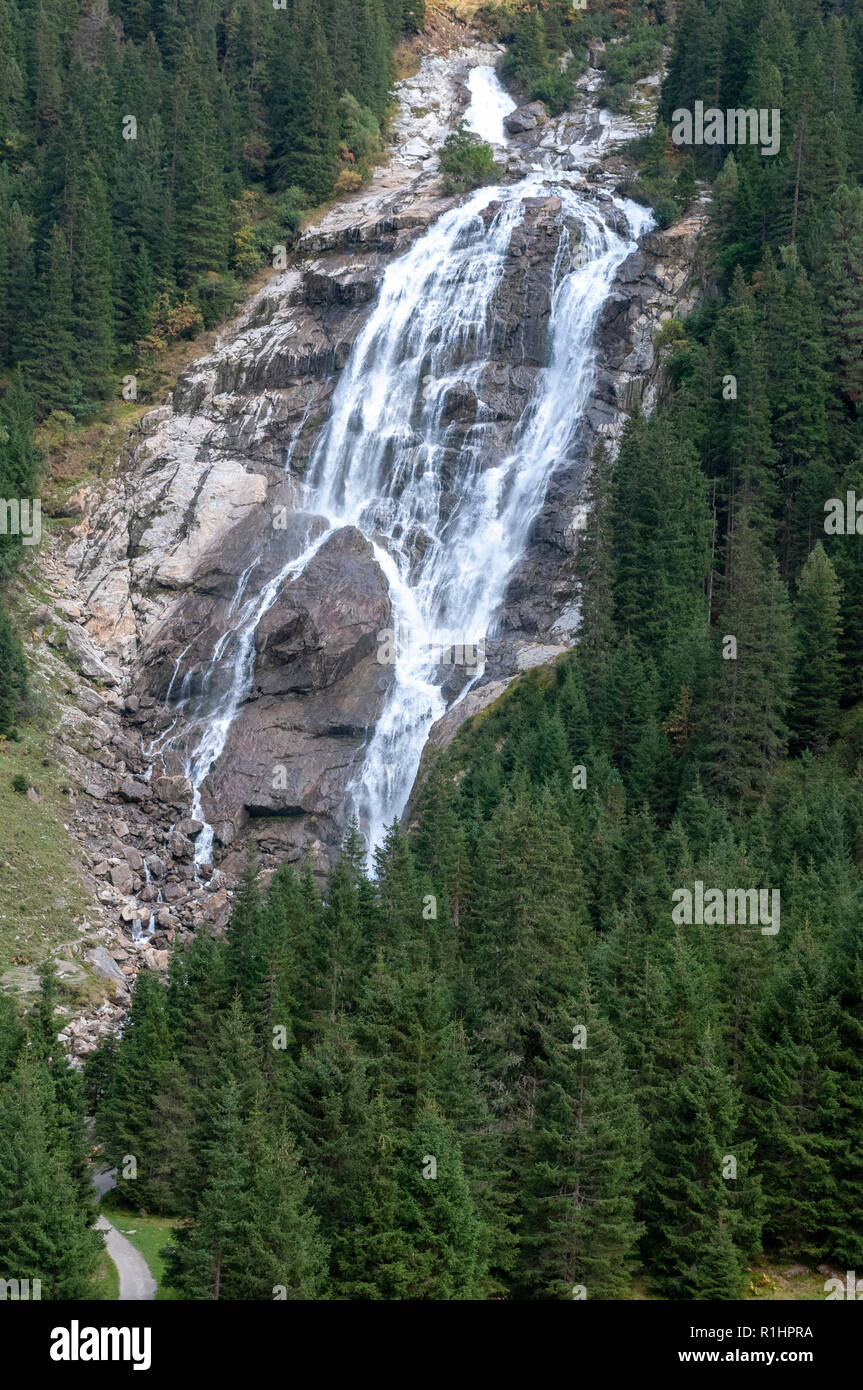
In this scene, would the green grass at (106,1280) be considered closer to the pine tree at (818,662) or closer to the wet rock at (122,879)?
the wet rock at (122,879)

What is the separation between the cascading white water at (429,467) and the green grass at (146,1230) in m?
23.6

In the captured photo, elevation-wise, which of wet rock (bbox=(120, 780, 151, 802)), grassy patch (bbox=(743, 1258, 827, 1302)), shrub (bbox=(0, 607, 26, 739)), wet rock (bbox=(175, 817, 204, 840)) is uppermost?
shrub (bbox=(0, 607, 26, 739))

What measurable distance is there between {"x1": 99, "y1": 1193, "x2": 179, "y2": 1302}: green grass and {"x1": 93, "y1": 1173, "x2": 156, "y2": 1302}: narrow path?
18 cm

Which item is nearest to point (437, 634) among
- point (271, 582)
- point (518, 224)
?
point (271, 582)

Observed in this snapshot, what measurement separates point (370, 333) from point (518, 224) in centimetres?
1276

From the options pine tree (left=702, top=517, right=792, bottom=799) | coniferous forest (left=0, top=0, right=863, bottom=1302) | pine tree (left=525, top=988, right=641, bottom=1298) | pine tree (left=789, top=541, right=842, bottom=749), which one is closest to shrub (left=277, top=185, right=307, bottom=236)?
coniferous forest (left=0, top=0, right=863, bottom=1302)

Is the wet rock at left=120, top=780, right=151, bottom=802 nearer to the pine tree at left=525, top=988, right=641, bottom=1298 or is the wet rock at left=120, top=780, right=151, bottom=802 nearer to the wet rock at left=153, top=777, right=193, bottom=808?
the wet rock at left=153, top=777, right=193, bottom=808

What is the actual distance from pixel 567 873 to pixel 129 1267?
59.6ft

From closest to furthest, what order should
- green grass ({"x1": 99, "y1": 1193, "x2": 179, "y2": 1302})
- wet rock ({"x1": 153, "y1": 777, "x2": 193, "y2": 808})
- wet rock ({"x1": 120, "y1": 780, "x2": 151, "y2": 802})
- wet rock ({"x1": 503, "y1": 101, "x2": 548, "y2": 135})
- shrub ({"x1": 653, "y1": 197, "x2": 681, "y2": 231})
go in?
green grass ({"x1": 99, "y1": 1193, "x2": 179, "y2": 1302})
wet rock ({"x1": 120, "y1": 780, "x2": 151, "y2": 802})
wet rock ({"x1": 153, "y1": 777, "x2": 193, "y2": 808})
shrub ({"x1": 653, "y1": 197, "x2": 681, "y2": 231})
wet rock ({"x1": 503, "y1": 101, "x2": 548, "y2": 135})

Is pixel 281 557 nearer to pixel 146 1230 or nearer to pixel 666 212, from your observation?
pixel 666 212

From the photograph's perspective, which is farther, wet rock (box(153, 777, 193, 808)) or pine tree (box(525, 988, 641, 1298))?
wet rock (box(153, 777, 193, 808))

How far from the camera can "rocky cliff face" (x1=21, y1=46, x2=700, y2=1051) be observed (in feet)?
242

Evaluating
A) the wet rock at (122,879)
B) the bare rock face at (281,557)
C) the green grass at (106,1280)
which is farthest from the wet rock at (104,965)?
the green grass at (106,1280)
